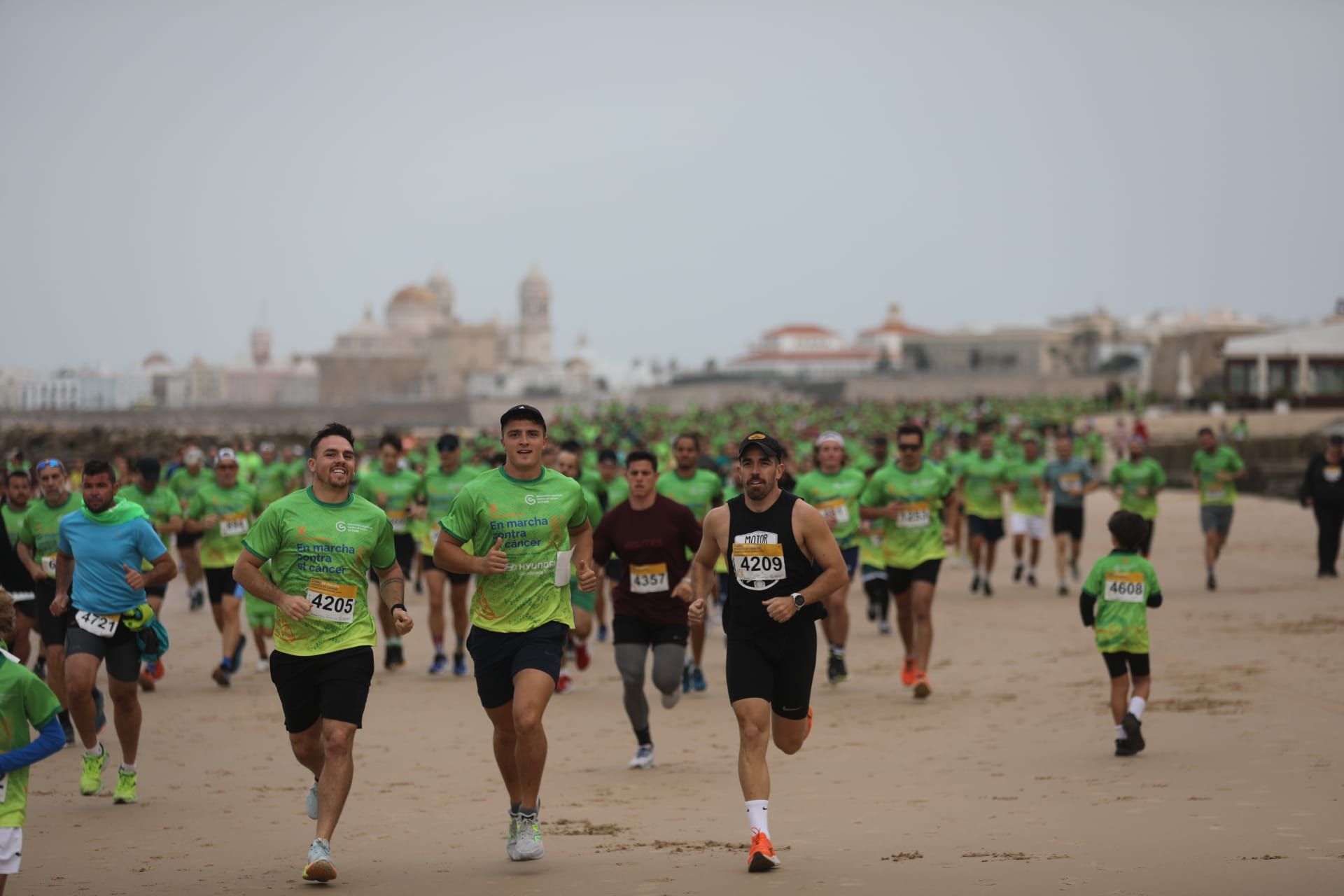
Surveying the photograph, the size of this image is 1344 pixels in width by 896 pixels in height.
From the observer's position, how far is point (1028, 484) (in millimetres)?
18031

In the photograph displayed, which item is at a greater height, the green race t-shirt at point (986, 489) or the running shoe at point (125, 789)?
the green race t-shirt at point (986, 489)

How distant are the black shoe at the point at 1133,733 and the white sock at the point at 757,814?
2.99 metres

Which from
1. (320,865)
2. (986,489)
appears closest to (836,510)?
(986,489)

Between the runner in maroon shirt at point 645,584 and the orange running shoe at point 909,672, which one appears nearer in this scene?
the runner in maroon shirt at point 645,584

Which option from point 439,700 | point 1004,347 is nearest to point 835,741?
point 439,700

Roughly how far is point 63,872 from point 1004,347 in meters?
145

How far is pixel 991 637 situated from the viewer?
1429cm

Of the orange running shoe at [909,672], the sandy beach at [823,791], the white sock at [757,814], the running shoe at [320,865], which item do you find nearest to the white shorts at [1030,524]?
the sandy beach at [823,791]

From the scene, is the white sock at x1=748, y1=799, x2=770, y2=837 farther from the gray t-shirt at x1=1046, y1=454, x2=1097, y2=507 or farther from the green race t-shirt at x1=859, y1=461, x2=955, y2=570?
the gray t-shirt at x1=1046, y1=454, x2=1097, y2=507

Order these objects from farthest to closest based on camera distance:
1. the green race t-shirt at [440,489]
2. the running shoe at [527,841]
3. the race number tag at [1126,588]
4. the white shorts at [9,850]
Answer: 1. the green race t-shirt at [440,489]
2. the race number tag at [1126,588]
3. the running shoe at [527,841]
4. the white shorts at [9,850]

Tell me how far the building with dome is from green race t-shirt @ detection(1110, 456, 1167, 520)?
147 meters

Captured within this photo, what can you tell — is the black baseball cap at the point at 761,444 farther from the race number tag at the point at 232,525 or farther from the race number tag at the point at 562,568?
the race number tag at the point at 232,525

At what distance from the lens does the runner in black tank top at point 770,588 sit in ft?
21.5

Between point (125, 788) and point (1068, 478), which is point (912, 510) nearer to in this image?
point (125, 788)
